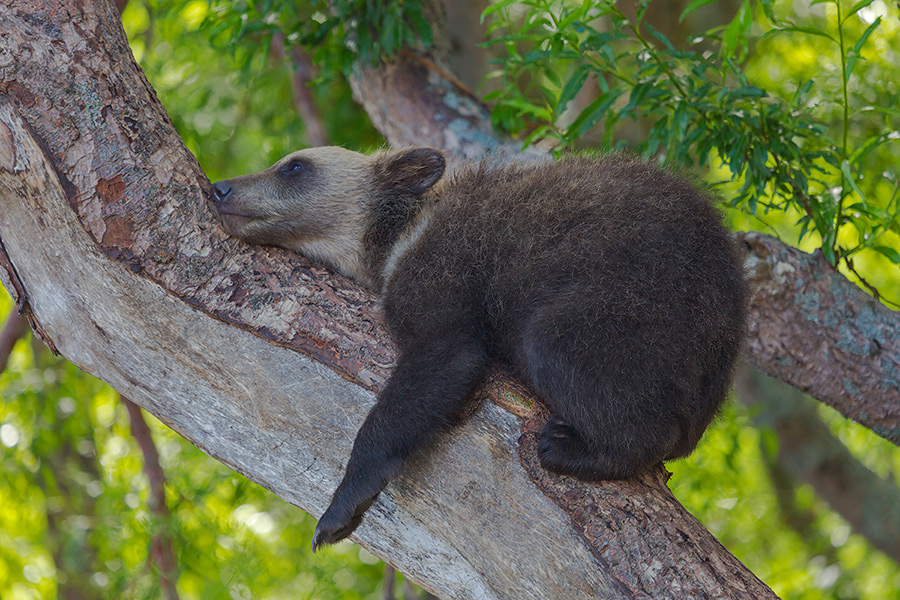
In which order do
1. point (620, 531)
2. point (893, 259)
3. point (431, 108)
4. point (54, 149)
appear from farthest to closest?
1. point (431, 108)
2. point (893, 259)
3. point (54, 149)
4. point (620, 531)

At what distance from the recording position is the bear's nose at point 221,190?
2823mm

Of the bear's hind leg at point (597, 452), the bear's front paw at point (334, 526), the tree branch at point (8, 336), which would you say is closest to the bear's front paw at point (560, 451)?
the bear's hind leg at point (597, 452)

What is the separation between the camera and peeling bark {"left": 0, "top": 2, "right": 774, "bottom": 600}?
7.60 ft

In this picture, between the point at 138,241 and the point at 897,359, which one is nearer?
the point at 138,241

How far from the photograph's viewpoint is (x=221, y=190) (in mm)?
2941

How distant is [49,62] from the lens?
2.44m

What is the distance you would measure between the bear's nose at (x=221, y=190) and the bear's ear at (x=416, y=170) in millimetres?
725

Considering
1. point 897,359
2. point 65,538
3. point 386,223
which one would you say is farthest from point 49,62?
point 897,359

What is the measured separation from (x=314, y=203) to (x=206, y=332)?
1039mm

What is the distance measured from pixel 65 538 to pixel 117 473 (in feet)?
1.52

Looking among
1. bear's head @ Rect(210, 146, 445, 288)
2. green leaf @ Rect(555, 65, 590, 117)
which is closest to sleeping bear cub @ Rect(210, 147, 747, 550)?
bear's head @ Rect(210, 146, 445, 288)

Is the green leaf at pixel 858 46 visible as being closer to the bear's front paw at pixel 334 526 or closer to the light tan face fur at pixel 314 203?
the light tan face fur at pixel 314 203

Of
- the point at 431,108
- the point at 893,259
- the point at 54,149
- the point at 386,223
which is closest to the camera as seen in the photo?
the point at 54,149

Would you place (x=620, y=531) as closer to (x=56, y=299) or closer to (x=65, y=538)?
(x=56, y=299)
